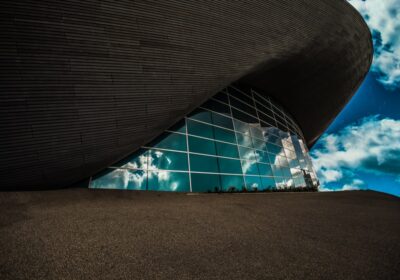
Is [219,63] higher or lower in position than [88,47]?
higher

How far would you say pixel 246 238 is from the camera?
3.14m

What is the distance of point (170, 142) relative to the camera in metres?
9.02

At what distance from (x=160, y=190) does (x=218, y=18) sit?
810cm

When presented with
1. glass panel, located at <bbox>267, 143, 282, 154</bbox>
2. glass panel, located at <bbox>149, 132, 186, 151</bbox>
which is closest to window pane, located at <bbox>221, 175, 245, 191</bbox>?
glass panel, located at <bbox>149, 132, 186, 151</bbox>

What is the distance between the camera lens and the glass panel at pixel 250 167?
433 inches

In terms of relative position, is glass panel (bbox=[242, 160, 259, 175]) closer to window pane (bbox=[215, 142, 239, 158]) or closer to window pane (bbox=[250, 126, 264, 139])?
window pane (bbox=[215, 142, 239, 158])

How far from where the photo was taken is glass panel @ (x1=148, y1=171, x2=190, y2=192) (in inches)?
305

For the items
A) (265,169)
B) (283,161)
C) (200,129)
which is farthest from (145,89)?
(283,161)

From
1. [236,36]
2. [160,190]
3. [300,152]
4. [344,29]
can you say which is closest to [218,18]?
[236,36]

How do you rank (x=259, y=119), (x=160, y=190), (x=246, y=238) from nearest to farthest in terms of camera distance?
(x=246, y=238) → (x=160, y=190) → (x=259, y=119)

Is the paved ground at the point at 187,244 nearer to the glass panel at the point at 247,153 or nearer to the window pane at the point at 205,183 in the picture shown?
the window pane at the point at 205,183

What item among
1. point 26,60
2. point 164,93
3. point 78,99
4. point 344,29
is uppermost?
point 344,29

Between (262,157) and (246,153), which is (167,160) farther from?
(262,157)

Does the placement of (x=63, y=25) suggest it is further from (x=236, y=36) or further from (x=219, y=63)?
(x=236, y=36)
